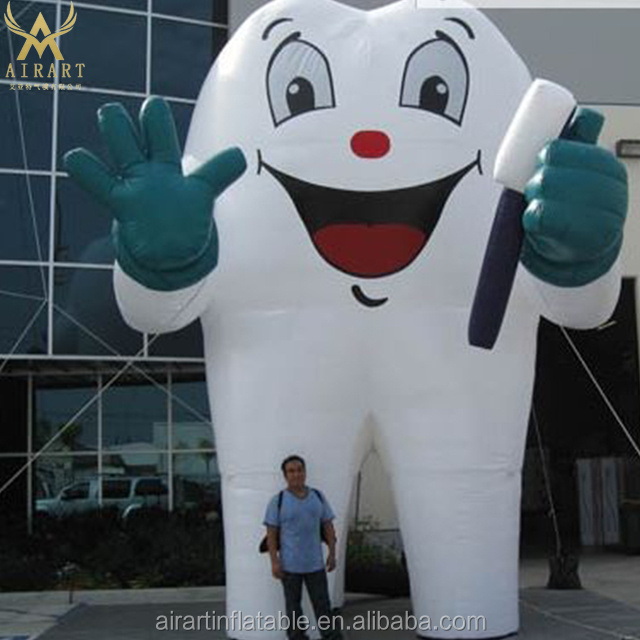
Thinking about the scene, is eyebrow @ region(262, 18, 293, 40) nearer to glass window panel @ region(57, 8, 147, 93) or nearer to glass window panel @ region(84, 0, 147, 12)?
glass window panel @ region(57, 8, 147, 93)

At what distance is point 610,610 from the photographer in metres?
8.17

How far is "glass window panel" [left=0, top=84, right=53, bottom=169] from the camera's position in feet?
38.2

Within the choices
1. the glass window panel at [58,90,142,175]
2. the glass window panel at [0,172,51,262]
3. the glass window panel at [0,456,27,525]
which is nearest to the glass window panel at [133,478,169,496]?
the glass window panel at [0,456,27,525]

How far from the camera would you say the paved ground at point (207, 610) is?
7145 millimetres

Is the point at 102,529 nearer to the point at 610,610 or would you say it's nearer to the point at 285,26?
the point at 610,610

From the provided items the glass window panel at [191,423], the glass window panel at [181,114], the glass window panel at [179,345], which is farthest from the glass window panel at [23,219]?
the glass window panel at [191,423]

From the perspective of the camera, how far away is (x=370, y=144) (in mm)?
6191

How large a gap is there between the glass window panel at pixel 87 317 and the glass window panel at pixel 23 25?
7.72 ft

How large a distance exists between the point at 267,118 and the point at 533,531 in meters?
12.3

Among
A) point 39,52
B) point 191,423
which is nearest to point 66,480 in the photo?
point 191,423

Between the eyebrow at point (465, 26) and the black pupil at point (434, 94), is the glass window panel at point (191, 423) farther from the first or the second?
the eyebrow at point (465, 26)

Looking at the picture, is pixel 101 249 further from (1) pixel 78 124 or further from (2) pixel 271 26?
(2) pixel 271 26

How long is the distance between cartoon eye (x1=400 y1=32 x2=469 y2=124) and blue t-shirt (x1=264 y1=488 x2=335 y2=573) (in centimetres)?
240

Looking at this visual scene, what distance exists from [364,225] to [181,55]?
23.3ft
